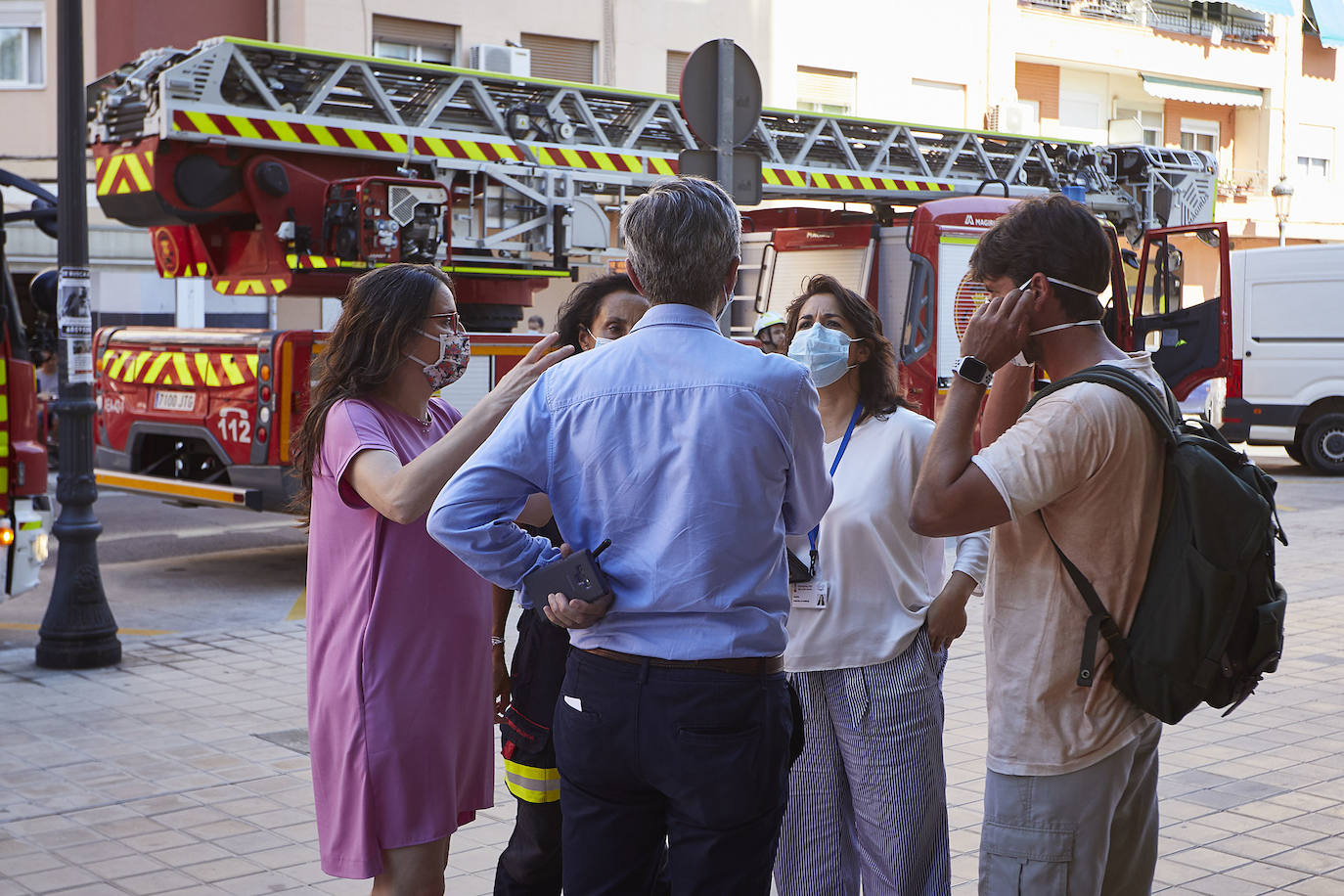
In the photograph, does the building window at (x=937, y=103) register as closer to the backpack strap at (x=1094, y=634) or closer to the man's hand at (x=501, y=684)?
the man's hand at (x=501, y=684)

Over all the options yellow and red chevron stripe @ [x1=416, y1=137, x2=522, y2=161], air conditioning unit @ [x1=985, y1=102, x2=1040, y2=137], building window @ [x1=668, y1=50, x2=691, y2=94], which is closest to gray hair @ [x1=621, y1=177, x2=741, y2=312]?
yellow and red chevron stripe @ [x1=416, y1=137, x2=522, y2=161]

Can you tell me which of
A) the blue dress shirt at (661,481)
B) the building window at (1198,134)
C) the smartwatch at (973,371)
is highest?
the building window at (1198,134)

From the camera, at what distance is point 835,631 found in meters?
3.48

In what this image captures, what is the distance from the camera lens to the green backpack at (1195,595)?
2604mm

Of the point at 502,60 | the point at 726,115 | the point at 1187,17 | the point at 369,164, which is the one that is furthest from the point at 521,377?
the point at 1187,17

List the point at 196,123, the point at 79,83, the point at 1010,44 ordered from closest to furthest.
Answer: the point at 79,83, the point at 196,123, the point at 1010,44

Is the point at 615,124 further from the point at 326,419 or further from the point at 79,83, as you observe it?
the point at 326,419

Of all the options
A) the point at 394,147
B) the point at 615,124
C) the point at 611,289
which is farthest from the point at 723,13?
the point at 611,289

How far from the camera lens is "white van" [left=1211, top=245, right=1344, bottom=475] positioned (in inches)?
682

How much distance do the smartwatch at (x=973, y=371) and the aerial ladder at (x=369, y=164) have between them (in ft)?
19.6

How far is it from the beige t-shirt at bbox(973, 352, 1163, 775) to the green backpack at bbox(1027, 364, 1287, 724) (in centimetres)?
3

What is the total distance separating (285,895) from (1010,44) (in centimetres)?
2613

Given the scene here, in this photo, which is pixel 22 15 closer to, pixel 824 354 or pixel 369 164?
pixel 369 164

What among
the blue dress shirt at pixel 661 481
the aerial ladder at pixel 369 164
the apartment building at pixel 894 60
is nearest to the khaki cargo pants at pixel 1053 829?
the blue dress shirt at pixel 661 481
